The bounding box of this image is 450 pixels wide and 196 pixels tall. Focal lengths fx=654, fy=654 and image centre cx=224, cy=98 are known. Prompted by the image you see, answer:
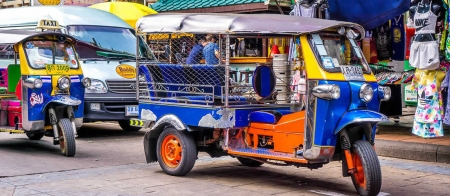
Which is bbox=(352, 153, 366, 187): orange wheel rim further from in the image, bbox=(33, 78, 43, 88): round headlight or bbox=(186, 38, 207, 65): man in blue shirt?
bbox=(33, 78, 43, 88): round headlight

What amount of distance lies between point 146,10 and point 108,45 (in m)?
3.76

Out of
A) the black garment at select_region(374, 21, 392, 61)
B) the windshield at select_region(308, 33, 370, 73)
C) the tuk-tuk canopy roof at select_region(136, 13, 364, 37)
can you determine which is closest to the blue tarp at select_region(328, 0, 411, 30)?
the black garment at select_region(374, 21, 392, 61)

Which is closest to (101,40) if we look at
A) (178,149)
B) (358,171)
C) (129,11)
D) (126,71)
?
(126,71)

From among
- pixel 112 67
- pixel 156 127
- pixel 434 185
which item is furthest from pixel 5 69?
pixel 434 185

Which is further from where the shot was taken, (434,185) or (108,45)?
(108,45)

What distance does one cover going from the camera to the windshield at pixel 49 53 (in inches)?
365

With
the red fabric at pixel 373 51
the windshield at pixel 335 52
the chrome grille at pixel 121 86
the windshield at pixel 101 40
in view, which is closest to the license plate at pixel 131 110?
the chrome grille at pixel 121 86

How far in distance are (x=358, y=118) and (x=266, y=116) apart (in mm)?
1207

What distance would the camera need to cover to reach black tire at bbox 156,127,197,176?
7.36 metres

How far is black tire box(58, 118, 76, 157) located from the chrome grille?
214cm

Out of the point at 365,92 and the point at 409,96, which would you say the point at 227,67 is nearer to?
the point at 365,92

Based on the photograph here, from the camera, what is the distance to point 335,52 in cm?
666

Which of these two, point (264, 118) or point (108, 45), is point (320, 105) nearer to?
point (264, 118)

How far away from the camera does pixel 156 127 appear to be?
7.68 m
